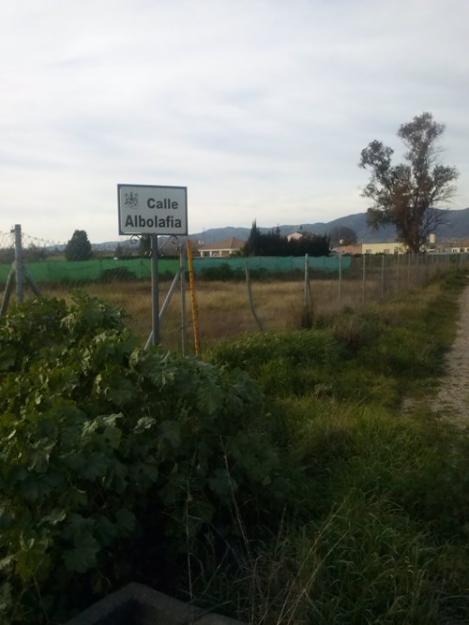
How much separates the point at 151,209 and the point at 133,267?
14.1 metres

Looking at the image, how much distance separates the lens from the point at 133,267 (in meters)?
21.6

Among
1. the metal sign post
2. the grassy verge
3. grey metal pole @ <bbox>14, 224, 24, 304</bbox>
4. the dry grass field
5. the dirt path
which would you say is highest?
the metal sign post

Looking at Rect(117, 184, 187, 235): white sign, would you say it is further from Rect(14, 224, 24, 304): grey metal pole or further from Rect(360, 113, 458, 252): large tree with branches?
Rect(360, 113, 458, 252): large tree with branches

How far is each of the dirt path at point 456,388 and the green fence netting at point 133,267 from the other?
11.9 feet

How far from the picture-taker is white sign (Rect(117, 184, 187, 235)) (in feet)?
24.8

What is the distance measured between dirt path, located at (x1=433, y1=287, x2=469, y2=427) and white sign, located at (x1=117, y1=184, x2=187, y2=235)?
3.34 meters

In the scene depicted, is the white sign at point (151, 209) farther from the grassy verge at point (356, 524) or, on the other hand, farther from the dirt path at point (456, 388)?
the dirt path at point (456, 388)

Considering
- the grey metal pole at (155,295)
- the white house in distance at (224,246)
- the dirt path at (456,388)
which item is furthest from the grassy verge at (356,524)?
the white house in distance at (224,246)

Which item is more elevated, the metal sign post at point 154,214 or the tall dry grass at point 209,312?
the metal sign post at point 154,214

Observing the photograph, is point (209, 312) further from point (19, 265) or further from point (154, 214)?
point (19, 265)

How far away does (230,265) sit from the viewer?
28.2 metres

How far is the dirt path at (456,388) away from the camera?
6660mm

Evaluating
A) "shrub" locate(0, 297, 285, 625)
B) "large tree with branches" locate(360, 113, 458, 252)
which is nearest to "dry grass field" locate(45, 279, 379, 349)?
"shrub" locate(0, 297, 285, 625)

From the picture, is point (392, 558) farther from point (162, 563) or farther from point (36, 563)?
point (36, 563)
